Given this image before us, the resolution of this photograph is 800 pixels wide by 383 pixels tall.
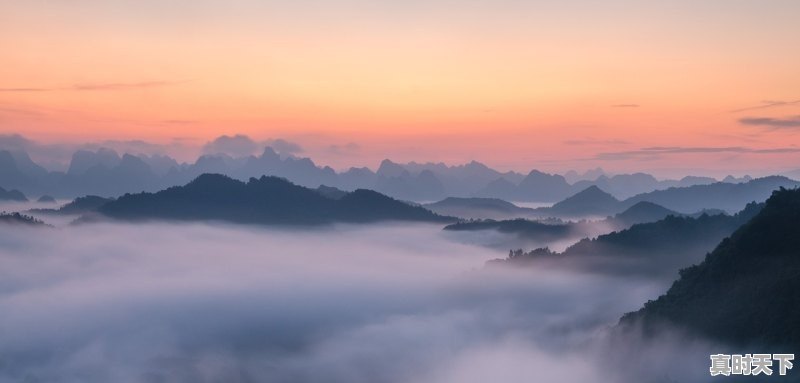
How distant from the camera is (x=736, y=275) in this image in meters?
121

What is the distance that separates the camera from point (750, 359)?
78.7m

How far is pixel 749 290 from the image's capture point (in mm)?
111750

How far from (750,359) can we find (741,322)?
30980mm

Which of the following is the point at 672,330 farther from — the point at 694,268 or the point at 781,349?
the point at 781,349

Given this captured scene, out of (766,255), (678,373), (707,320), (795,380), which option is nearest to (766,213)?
(766,255)

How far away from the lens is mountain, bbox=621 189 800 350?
333ft

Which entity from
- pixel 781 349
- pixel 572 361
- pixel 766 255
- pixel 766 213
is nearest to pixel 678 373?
pixel 781 349

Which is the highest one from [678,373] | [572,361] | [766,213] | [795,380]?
[766,213]

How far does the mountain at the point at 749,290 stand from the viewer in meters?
102

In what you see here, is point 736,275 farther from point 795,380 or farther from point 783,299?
point 795,380

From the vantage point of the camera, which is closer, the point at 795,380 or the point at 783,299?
the point at 795,380

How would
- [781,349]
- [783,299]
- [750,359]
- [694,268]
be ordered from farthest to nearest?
[694,268]
[783,299]
[781,349]
[750,359]

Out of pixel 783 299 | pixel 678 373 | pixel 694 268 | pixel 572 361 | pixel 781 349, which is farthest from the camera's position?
pixel 572 361

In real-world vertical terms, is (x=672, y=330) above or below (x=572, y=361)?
above
